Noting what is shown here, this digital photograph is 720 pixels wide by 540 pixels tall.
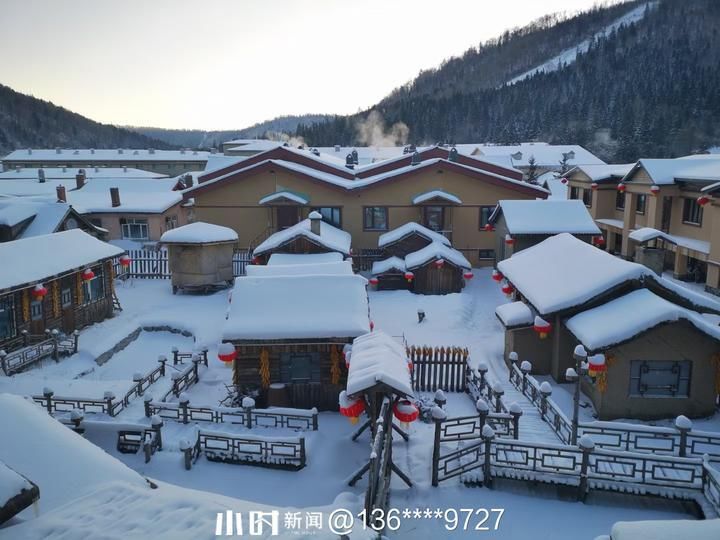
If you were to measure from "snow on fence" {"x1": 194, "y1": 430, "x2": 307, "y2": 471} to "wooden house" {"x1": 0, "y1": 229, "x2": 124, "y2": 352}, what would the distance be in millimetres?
9195

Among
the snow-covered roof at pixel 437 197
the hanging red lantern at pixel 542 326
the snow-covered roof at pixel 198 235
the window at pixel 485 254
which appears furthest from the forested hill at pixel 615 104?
the hanging red lantern at pixel 542 326

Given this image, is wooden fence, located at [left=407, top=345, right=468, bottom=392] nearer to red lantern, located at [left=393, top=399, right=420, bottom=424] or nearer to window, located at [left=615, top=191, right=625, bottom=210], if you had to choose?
red lantern, located at [left=393, top=399, right=420, bottom=424]

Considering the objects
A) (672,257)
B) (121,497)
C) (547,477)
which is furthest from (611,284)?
(672,257)

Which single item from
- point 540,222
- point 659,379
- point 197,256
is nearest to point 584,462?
point 659,379

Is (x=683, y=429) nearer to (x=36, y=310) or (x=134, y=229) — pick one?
(x=36, y=310)

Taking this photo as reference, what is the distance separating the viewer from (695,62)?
387 feet

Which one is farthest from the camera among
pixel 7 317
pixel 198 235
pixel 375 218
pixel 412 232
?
pixel 375 218

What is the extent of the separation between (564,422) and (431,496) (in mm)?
3754

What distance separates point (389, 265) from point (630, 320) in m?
14.3

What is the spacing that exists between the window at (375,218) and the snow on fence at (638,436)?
19.0 m

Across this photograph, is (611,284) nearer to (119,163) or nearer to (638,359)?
(638,359)

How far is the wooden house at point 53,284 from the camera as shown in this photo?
58.7 ft

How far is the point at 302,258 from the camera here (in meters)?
25.0

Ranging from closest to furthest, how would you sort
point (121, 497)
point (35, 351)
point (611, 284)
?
point (121, 497), point (611, 284), point (35, 351)
